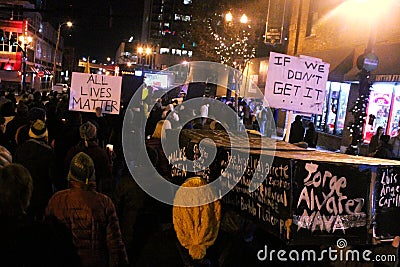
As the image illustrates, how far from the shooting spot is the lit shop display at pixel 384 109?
51.7ft

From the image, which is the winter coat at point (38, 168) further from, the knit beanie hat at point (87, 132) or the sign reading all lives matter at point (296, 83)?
the sign reading all lives matter at point (296, 83)

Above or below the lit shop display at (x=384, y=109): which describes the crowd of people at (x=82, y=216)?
below

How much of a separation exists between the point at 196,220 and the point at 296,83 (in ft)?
11.7

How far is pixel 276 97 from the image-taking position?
7.71 m

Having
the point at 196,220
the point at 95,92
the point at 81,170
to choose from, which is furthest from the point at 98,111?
the point at 81,170

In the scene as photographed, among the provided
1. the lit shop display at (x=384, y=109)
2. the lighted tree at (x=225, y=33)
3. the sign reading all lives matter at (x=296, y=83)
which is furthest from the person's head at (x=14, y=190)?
the lighted tree at (x=225, y=33)

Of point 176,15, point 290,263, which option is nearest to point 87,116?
point 290,263

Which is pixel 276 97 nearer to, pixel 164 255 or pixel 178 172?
pixel 178 172

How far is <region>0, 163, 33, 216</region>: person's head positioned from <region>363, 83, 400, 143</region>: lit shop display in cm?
1378

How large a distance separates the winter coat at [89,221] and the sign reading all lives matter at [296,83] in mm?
4172

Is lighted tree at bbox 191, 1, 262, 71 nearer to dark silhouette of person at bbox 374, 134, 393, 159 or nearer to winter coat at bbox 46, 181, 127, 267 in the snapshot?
dark silhouette of person at bbox 374, 134, 393, 159

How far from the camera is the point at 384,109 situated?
53.7 ft

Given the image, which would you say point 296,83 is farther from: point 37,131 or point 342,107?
point 342,107

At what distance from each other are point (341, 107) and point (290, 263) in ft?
48.8
